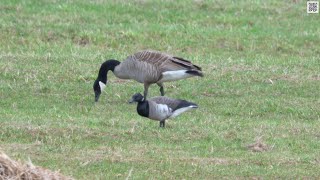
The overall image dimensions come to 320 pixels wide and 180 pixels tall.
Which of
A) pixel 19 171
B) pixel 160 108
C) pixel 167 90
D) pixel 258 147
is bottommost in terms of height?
pixel 167 90

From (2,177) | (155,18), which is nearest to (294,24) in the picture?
(155,18)

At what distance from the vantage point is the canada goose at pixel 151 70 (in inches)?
630

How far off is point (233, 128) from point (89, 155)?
271cm

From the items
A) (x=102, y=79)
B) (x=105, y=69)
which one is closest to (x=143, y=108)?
(x=102, y=79)

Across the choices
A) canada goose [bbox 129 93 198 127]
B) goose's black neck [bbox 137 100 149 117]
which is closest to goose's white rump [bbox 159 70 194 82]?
canada goose [bbox 129 93 198 127]

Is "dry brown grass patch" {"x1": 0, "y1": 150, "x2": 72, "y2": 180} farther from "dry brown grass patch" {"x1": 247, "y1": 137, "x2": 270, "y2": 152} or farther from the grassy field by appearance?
"dry brown grass patch" {"x1": 247, "y1": 137, "x2": 270, "y2": 152}

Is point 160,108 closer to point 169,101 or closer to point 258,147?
point 169,101

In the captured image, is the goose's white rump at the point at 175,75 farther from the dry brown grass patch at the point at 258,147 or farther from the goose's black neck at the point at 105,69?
the dry brown grass patch at the point at 258,147

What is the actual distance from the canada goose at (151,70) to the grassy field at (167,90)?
34 centimetres

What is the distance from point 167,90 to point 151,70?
1114 millimetres

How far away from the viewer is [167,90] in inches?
678

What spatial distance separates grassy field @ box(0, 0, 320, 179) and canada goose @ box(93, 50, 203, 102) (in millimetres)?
337

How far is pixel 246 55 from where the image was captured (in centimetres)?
2038

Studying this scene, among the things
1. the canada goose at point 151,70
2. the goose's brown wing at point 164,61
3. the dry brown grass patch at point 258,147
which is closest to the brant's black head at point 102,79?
the canada goose at point 151,70
